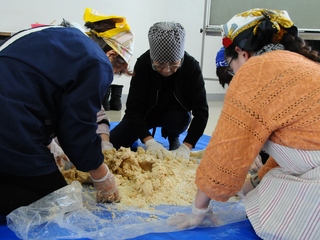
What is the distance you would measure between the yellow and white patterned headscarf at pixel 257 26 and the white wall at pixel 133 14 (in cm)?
326

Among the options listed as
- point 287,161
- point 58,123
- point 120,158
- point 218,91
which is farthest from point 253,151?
point 218,91

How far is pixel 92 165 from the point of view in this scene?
1.18 m

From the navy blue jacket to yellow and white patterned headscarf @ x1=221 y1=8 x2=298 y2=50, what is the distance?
1.41 ft

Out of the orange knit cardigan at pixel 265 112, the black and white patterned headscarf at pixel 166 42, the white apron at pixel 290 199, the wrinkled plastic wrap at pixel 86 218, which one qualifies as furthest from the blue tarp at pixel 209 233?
the black and white patterned headscarf at pixel 166 42

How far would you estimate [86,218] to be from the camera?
1175 mm

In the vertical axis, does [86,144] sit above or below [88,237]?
above

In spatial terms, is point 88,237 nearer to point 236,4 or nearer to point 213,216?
point 213,216

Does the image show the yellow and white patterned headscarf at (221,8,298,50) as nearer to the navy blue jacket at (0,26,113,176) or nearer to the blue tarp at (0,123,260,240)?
the navy blue jacket at (0,26,113,176)

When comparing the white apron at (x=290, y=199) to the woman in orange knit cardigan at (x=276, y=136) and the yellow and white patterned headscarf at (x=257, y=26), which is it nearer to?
the woman in orange knit cardigan at (x=276, y=136)

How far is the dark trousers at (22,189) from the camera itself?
3.68 feet

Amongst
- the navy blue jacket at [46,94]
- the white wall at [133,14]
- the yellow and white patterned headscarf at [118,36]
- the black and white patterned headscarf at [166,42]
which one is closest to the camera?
the navy blue jacket at [46,94]

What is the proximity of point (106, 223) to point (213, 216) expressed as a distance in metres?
0.37

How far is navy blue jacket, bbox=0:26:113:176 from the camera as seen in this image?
104 centimetres

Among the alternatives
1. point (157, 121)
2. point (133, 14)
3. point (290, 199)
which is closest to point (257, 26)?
point (290, 199)
